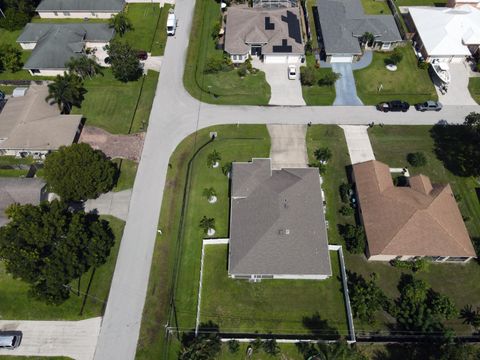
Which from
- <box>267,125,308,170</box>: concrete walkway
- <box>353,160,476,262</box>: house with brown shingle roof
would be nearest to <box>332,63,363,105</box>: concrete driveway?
<box>267,125,308,170</box>: concrete walkway

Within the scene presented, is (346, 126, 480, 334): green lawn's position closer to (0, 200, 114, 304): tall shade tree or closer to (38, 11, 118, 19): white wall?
(0, 200, 114, 304): tall shade tree

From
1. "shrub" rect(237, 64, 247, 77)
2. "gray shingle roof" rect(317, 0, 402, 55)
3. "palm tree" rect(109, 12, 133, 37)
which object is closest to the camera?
"shrub" rect(237, 64, 247, 77)

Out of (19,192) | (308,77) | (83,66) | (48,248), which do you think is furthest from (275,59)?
(48,248)

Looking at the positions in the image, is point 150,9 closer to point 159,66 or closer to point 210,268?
point 159,66

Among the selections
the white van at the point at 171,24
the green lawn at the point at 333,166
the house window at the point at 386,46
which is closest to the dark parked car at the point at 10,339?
the green lawn at the point at 333,166

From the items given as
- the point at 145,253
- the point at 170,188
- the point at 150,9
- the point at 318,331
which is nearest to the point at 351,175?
the point at 318,331

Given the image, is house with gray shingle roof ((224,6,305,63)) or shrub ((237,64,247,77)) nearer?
shrub ((237,64,247,77))
